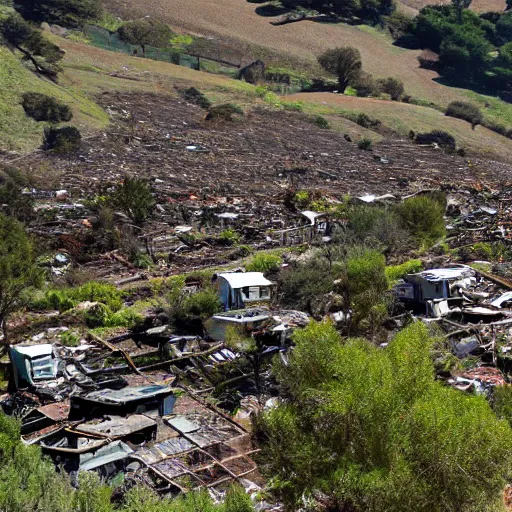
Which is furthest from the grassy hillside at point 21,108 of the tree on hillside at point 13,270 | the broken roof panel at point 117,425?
the broken roof panel at point 117,425

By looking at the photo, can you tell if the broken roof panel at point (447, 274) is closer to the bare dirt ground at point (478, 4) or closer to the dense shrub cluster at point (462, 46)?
the dense shrub cluster at point (462, 46)

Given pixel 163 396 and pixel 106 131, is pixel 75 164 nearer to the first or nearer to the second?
pixel 106 131

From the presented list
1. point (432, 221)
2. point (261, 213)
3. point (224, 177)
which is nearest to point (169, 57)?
point (224, 177)

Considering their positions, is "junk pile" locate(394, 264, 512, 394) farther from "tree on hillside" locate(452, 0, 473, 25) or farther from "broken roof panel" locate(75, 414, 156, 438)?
"tree on hillside" locate(452, 0, 473, 25)

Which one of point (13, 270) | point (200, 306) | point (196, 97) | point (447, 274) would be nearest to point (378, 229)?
point (447, 274)

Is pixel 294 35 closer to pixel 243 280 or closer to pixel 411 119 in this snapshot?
pixel 411 119
